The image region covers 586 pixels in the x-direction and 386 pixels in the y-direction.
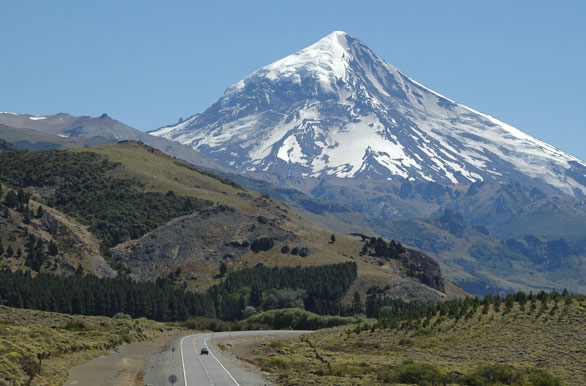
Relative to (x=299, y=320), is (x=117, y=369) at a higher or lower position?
higher

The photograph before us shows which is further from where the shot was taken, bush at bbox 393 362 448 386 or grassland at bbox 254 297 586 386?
grassland at bbox 254 297 586 386

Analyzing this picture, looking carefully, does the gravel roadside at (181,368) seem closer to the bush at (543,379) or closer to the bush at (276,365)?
the bush at (276,365)

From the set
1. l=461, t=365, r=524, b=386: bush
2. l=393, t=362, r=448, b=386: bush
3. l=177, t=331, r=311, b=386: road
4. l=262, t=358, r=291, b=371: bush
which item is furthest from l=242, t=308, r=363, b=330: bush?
l=461, t=365, r=524, b=386: bush

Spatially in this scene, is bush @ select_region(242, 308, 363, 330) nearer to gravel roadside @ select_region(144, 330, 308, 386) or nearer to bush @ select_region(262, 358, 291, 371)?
gravel roadside @ select_region(144, 330, 308, 386)

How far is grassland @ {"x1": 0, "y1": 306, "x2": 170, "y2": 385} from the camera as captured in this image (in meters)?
58.9

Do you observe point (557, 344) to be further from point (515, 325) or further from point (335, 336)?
point (335, 336)

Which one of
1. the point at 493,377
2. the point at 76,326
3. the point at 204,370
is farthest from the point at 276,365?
the point at 76,326

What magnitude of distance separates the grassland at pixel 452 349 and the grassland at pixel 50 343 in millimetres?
18144

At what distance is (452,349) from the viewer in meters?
81.6

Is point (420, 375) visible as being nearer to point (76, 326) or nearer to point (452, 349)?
point (452, 349)

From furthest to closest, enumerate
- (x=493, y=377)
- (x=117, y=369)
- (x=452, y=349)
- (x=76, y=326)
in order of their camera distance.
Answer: (x=76, y=326) < (x=452, y=349) < (x=117, y=369) < (x=493, y=377)

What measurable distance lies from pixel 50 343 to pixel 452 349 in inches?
1573

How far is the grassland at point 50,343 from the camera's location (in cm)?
5891

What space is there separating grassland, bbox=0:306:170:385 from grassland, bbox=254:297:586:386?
18.1 metres
